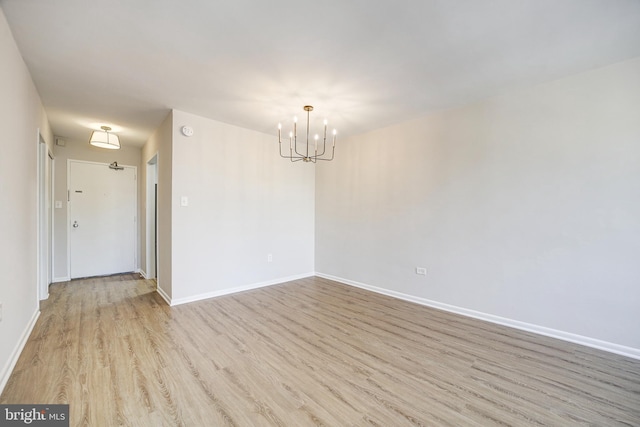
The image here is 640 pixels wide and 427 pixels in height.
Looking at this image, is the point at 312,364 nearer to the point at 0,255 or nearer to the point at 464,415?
the point at 464,415

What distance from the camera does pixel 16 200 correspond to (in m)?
2.22

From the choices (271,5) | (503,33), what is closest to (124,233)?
(271,5)

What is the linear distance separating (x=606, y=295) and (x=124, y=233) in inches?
285

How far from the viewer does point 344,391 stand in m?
1.88

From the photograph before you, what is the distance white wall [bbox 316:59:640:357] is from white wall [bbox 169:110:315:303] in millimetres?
1560

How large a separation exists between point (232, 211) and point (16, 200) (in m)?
2.22

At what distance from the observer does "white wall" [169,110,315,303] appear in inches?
141

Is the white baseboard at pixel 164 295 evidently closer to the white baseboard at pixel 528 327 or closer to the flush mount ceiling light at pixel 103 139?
the flush mount ceiling light at pixel 103 139

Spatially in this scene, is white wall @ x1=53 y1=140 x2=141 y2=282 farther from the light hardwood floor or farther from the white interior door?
the light hardwood floor

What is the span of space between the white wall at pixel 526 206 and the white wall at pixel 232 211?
5.12 ft

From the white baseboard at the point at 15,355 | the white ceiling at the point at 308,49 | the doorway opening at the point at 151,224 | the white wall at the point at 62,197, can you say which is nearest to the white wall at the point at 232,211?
the white ceiling at the point at 308,49
